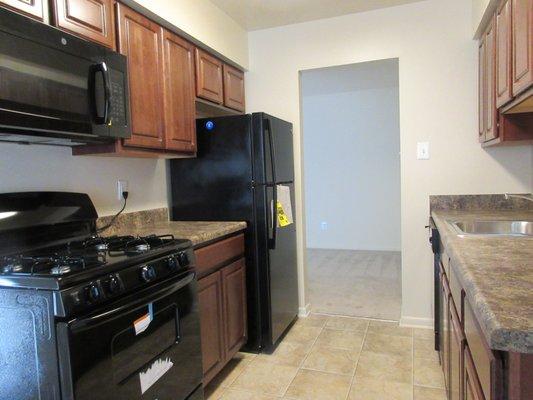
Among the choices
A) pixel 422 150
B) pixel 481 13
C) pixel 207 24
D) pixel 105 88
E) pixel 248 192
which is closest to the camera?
pixel 105 88

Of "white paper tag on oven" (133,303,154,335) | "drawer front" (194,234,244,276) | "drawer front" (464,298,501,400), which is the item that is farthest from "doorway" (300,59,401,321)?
"drawer front" (464,298,501,400)

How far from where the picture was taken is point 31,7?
56.4 inches

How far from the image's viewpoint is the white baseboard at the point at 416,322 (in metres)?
2.85

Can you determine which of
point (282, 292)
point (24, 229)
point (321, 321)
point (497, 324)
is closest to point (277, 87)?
point (282, 292)

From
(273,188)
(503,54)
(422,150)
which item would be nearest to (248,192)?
(273,188)

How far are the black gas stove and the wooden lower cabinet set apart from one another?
0.20 m

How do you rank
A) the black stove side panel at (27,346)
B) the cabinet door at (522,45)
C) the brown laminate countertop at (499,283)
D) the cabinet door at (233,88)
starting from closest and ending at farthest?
the brown laminate countertop at (499,283) < the black stove side panel at (27,346) < the cabinet door at (522,45) < the cabinet door at (233,88)

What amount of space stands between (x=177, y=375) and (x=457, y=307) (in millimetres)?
1148

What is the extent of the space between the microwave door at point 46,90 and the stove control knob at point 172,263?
1.99 feet

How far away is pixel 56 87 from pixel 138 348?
101 cm

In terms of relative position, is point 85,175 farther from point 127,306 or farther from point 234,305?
point 234,305

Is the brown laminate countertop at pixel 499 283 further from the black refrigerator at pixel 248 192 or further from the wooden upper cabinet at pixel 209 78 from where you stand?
the wooden upper cabinet at pixel 209 78

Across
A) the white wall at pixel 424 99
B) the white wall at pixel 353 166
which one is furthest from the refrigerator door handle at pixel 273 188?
the white wall at pixel 353 166

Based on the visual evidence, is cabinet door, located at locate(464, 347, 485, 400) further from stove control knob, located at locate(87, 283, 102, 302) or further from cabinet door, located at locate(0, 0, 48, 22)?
cabinet door, located at locate(0, 0, 48, 22)
